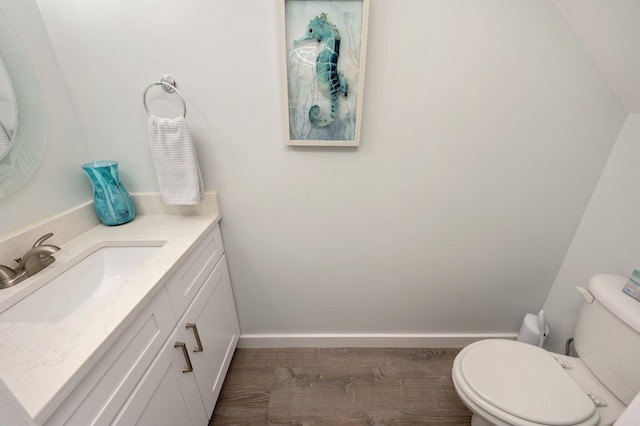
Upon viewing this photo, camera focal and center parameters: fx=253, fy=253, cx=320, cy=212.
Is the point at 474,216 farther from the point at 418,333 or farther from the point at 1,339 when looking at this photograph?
the point at 1,339

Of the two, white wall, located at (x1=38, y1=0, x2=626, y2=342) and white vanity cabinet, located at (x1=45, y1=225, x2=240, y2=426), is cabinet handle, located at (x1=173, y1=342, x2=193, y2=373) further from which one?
white wall, located at (x1=38, y1=0, x2=626, y2=342)

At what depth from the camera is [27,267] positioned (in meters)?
0.83

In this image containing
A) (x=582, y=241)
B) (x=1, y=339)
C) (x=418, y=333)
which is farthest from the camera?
(x=418, y=333)

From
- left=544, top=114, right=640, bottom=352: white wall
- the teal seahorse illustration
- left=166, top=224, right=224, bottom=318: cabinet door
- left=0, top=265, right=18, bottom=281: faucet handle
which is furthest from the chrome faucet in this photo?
left=544, top=114, right=640, bottom=352: white wall

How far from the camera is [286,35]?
98cm

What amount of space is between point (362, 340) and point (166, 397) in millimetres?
1102

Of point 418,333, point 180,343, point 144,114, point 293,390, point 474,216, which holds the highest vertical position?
point 144,114

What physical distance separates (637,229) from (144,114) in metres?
2.12

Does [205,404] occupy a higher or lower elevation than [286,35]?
lower

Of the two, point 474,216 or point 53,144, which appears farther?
point 474,216

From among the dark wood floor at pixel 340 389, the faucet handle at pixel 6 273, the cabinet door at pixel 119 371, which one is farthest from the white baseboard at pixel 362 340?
the faucet handle at pixel 6 273

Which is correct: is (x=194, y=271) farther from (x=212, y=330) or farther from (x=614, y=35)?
(x=614, y=35)

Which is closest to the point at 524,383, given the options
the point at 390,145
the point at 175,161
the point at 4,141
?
the point at 390,145

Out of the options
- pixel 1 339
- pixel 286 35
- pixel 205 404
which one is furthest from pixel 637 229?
pixel 1 339
